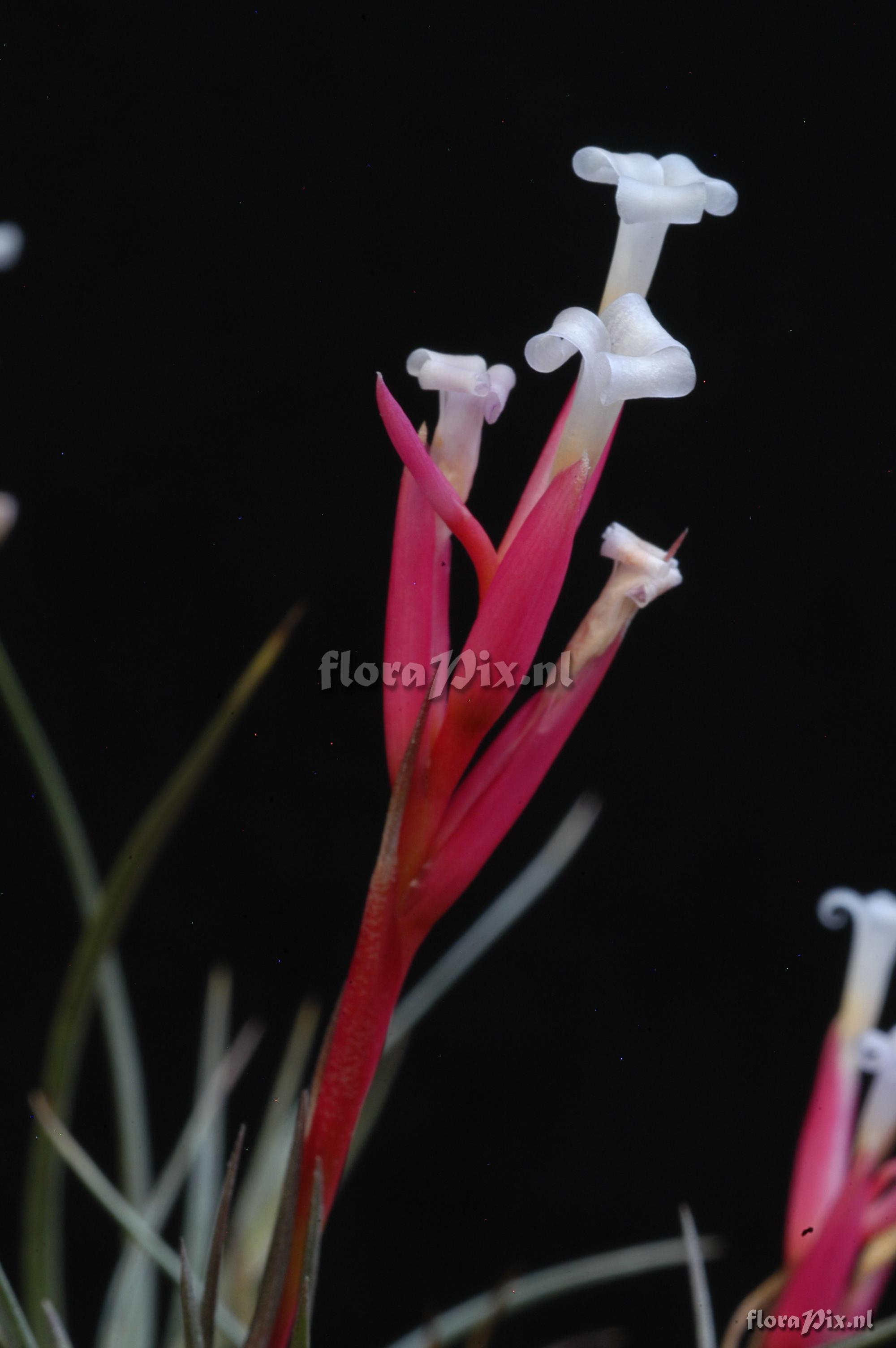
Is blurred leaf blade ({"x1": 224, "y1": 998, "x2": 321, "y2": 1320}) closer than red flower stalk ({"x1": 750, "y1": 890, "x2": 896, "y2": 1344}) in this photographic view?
No

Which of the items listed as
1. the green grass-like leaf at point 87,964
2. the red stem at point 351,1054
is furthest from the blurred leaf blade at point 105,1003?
the red stem at point 351,1054

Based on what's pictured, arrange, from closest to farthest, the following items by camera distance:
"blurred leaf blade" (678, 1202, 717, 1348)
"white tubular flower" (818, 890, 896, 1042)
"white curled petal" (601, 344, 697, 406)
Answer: "white curled petal" (601, 344, 697, 406)
"blurred leaf blade" (678, 1202, 717, 1348)
"white tubular flower" (818, 890, 896, 1042)

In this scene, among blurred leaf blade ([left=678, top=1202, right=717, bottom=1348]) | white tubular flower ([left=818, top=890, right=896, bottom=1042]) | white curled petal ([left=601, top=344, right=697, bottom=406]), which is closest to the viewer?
white curled petal ([left=601, top=344, right=697, bottom=406])

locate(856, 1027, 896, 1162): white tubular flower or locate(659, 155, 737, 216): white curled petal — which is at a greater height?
locate(659, 155, 737, 216): white curled petal

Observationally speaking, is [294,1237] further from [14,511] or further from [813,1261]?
[14,511]

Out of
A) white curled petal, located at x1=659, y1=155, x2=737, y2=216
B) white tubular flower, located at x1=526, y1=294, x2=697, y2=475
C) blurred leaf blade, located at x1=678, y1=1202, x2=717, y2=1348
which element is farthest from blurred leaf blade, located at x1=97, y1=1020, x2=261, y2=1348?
white curled petal, located at x1=659, y1=155, x2=737, y2=216

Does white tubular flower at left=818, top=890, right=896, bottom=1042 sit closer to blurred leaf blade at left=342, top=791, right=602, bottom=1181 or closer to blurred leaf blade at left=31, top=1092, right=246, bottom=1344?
blurred leaf blade at left=342, top=791, right=602, bottom=1181

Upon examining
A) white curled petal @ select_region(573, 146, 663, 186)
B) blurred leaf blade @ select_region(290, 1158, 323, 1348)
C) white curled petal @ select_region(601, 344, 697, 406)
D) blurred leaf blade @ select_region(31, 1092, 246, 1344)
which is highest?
white curled petal @ select_region(573, 146, 663, 186)

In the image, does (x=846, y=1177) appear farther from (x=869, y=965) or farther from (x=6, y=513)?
(x=6, y=513)
